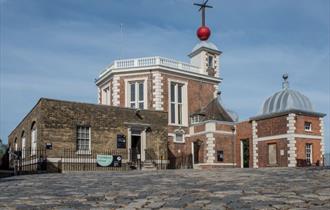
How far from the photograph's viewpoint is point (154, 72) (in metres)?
36.2

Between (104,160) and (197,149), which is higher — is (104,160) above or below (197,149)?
below

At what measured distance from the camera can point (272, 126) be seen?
103ft

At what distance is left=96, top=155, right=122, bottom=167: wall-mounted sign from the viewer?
2706cm

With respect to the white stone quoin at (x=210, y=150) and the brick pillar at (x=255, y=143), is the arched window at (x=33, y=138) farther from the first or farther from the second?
the brick pillar at (x=255, y=143)

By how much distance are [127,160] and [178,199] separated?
70.4 feet

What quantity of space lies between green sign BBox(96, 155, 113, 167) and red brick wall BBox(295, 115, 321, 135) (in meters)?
13.3

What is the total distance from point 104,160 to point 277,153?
12708mm

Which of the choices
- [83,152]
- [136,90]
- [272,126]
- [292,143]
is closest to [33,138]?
[83,152]

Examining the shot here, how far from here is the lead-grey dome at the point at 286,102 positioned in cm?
3150

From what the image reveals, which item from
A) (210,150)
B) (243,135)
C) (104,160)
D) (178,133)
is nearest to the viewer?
(104,160)

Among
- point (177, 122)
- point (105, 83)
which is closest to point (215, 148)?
point (177, 122)

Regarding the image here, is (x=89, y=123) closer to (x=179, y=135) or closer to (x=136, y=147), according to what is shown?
(x=136, y=147)

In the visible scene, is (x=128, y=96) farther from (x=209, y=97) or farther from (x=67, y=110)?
(x=67, y=110)

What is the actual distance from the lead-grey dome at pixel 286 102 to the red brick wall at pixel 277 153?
92.2 inches
